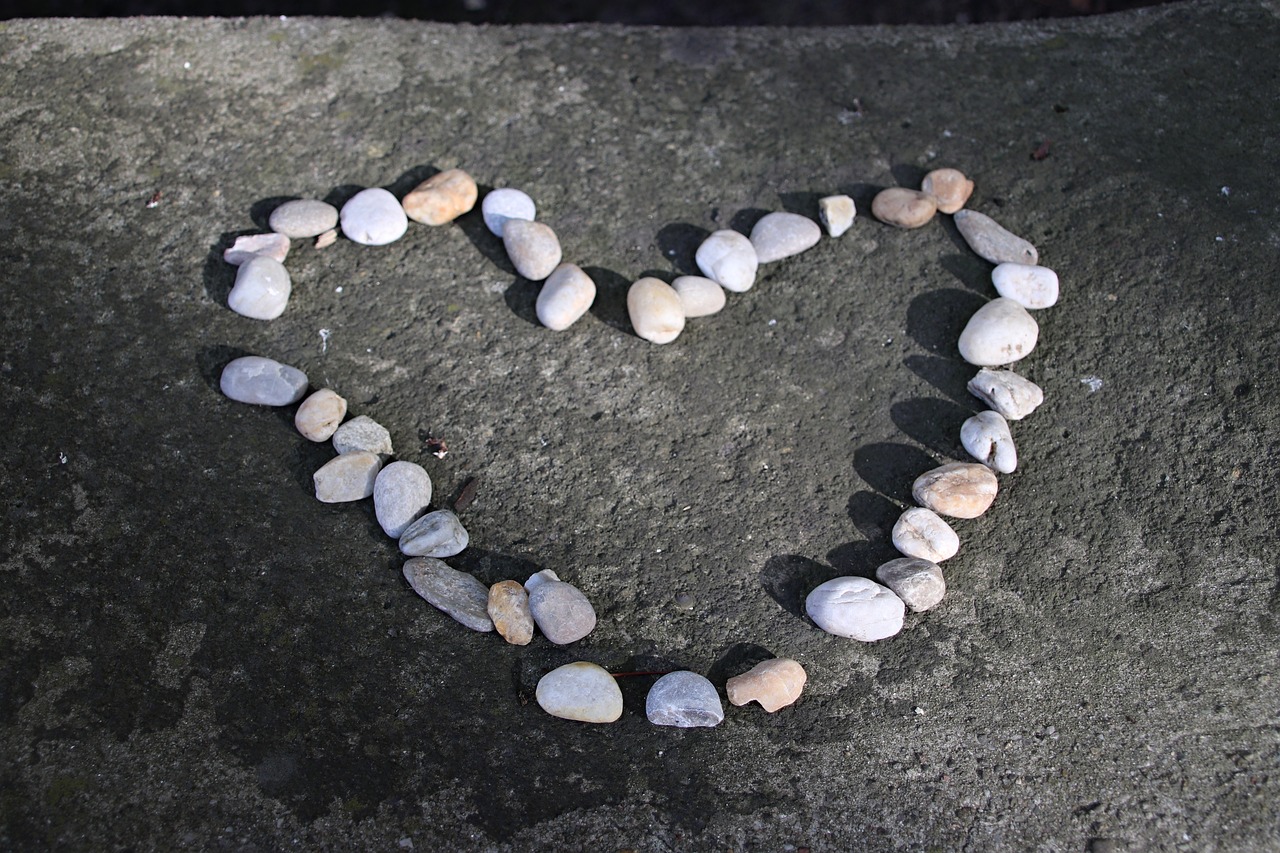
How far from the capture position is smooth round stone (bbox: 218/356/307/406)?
1.45 m

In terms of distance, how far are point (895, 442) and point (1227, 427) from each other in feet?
1.57

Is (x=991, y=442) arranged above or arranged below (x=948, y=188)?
below

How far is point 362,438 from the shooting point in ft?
4.69

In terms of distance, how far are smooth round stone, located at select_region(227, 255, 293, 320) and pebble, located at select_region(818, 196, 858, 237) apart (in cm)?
90

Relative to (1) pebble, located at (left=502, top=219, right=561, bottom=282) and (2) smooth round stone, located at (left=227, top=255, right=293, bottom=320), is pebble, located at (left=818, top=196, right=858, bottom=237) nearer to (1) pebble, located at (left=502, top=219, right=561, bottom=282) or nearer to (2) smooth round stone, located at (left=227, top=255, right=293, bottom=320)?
(1) pebble, located at (left=502, top=219, right=561, bottom=282)

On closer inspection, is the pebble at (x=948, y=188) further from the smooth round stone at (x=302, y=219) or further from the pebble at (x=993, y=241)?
the smooth round stone at (x=302, y=219)

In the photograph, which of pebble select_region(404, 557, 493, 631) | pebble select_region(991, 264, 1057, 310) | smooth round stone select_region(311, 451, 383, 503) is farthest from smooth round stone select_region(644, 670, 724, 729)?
pebble select_region(991, 264, 1057, 310)

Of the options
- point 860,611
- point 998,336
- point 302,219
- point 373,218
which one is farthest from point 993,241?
point 302,219

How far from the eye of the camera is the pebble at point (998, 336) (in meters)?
1.50

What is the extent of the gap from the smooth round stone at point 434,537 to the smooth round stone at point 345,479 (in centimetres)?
10

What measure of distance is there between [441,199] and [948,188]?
871 mm

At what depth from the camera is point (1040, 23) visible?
1938mm

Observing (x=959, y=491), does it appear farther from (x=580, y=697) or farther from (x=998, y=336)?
(x=580, y=697)

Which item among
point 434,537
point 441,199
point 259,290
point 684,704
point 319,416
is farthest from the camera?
point 441,199
